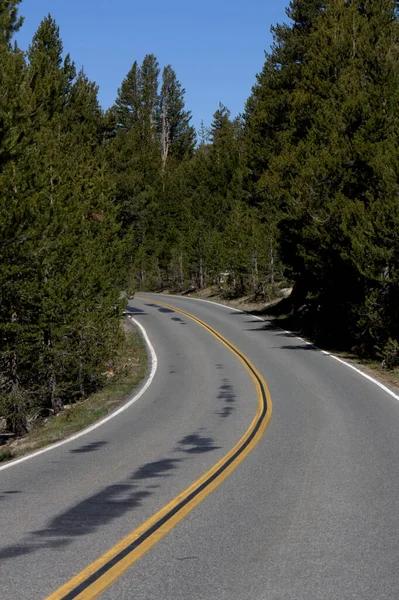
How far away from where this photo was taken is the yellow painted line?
16.2ft

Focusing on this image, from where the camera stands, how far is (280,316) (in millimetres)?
40219

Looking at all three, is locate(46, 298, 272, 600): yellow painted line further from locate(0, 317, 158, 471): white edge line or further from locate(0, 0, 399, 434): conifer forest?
Answer: locate(0, 0, 399, 434): conifer forest

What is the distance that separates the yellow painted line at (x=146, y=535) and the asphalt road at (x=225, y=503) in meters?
0.09

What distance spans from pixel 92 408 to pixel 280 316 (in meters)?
23.7

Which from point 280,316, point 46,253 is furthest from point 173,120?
point 46,253

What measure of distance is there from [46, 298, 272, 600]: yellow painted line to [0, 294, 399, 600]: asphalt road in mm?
95

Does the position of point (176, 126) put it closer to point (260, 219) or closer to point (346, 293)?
point (260, 219)

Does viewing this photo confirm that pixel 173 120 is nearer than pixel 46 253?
No

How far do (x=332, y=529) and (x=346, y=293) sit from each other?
70.2ft

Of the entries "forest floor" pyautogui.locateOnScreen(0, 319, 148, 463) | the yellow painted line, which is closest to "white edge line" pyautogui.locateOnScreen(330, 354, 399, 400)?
the yellow painted line

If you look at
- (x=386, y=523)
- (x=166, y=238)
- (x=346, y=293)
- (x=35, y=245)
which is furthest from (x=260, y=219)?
(x=386, y=523)

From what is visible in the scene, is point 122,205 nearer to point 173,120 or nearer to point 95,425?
point 95,425

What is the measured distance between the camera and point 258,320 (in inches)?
1513

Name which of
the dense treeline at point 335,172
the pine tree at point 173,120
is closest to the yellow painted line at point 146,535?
the dense treeline at point 335,172
